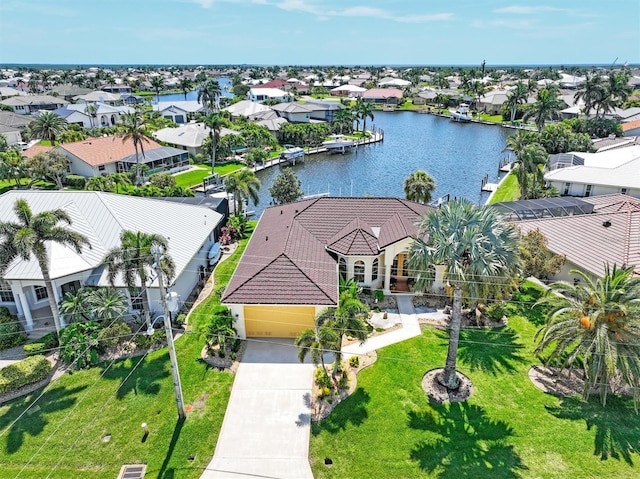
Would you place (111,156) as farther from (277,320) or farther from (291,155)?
(277,320)

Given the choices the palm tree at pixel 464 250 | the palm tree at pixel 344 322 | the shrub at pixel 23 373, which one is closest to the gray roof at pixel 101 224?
the shrub at pixel 23 373

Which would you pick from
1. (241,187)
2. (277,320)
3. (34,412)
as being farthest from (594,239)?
(34,412)

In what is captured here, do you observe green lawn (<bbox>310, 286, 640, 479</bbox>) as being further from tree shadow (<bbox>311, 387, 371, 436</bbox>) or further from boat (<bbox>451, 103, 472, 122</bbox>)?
boat (<bbox>451, 103, 472, 122</bbox>)

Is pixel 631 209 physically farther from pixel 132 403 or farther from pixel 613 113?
pixel 613 113

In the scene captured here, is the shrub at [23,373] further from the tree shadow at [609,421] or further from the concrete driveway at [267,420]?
the tree shadow at [609,421]

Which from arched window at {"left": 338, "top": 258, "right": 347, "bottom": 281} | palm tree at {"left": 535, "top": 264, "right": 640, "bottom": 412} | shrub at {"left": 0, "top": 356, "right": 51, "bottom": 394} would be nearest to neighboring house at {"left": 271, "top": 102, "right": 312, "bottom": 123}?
arched window at {"left": 338, "top": 258, "right": 347, "bottom": 281}
